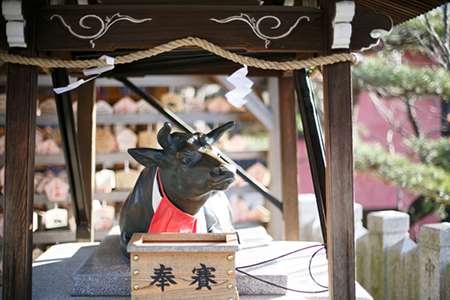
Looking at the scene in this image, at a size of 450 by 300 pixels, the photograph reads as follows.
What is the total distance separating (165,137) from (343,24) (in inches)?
44.8

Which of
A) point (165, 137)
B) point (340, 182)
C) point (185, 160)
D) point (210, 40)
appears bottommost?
point (340, 182)

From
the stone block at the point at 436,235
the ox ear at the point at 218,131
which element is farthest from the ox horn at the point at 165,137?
the stone block at the point at 436,235

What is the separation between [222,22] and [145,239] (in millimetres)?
1189

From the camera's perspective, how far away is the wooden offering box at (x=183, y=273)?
5.40 ft

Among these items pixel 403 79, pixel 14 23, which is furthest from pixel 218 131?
pixel 403 79

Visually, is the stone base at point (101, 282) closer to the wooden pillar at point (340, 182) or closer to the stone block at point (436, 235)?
the wooden pillar at point (340, 182)

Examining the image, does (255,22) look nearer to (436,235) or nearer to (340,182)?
(340,182)

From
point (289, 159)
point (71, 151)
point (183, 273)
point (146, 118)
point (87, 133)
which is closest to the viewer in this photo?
point (183, 273)

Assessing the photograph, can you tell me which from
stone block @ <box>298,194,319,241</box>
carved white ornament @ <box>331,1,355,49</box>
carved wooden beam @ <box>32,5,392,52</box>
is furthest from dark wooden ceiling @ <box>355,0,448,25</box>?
stone block @ <box>298,194,319,241</box>

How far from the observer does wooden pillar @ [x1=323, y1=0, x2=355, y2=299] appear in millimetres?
1956

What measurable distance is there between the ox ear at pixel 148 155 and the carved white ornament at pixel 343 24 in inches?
45.3

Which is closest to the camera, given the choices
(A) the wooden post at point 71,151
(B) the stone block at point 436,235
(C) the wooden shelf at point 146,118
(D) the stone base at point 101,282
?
(D) the stone base at point 101,282

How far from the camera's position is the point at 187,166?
6.79 feet

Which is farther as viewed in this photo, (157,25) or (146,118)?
(146,118)
